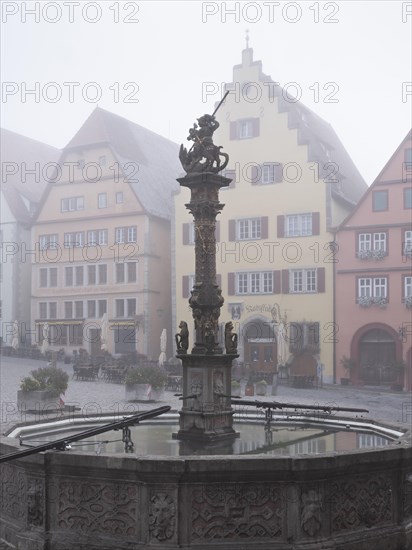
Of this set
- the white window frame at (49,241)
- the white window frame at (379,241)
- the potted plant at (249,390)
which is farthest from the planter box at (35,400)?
the white window frame at (49,241)

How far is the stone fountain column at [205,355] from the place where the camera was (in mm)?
10672

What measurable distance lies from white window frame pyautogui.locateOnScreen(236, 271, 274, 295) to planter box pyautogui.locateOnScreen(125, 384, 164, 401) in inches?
602

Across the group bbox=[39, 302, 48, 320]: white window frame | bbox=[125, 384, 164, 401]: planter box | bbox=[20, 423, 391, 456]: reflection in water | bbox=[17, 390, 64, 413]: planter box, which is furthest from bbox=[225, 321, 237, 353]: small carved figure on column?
bbox=[39, 302, 48, 320]: white window frame

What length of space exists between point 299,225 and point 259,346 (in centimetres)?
650

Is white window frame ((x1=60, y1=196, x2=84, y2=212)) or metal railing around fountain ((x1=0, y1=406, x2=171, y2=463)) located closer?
metal railing around fountain ((x1=0, y1=406, x2=171, y2=463))

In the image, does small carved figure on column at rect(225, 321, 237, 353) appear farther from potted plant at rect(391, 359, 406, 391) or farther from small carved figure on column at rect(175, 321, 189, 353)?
potted plant at rect(391, 359, 406, 391)

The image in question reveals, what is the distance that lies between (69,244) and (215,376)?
121ft

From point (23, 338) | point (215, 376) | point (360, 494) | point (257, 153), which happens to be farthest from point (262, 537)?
point (23, 338)

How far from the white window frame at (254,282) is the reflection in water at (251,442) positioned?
26451 mm

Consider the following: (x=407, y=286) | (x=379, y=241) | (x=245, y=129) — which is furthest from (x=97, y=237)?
(x=407, y=286)

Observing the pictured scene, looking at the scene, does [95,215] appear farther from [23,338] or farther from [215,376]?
[215,376]

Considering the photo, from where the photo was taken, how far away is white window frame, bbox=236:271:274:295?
129 ft

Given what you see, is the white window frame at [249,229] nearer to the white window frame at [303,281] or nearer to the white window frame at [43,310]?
the white window frame at [303,281]

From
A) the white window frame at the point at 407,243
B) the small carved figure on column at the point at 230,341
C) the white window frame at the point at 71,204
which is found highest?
the white window frame at the point at 71,204
